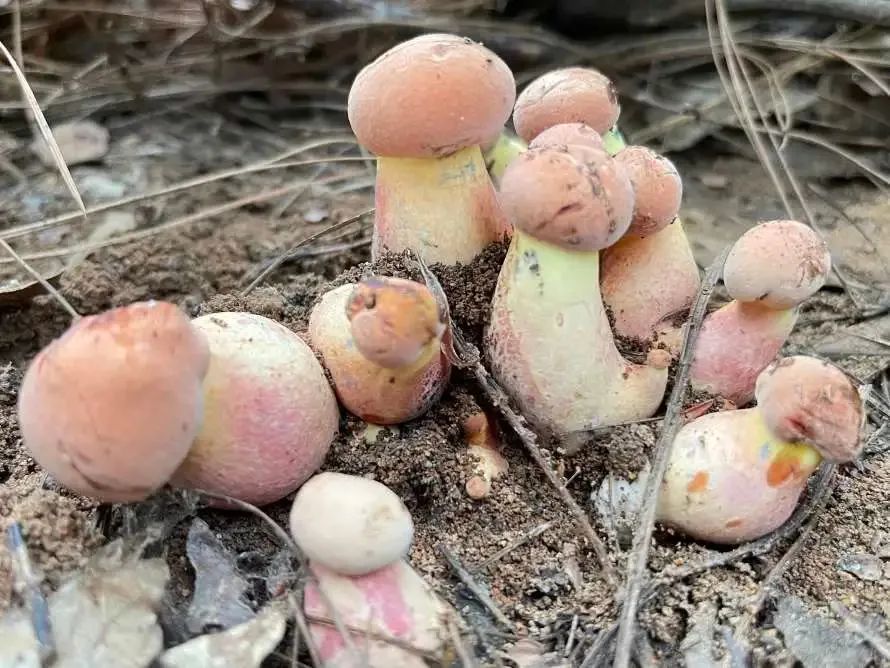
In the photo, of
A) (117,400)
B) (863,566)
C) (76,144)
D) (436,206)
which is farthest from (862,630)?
(76,144)

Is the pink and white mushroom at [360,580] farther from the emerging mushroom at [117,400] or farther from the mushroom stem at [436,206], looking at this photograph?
the mushroom stem at [436,206]

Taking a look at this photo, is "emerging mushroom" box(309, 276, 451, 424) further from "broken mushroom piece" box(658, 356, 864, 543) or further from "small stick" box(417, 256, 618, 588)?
"broken mushroom piece" box(658, 356, 864, 543)

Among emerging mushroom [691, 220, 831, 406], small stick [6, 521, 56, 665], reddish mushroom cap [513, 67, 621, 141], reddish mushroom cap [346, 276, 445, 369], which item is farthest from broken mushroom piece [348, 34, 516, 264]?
small stick [6, 521, 56, 665]

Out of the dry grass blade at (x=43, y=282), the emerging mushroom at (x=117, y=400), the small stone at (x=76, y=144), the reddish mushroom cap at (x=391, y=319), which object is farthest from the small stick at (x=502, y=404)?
the small stone at (x=76, y=144)

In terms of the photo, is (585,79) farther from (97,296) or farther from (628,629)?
(97,296)

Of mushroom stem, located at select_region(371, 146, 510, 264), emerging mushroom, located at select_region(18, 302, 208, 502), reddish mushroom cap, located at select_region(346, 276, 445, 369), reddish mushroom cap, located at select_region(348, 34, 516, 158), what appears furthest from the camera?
mushroom stem, located at select_region(371, 146, 510, 264)

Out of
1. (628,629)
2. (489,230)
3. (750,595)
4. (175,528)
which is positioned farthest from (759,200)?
(175,528)

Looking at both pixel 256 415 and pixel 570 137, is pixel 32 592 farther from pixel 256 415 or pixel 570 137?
pixel 570 137
